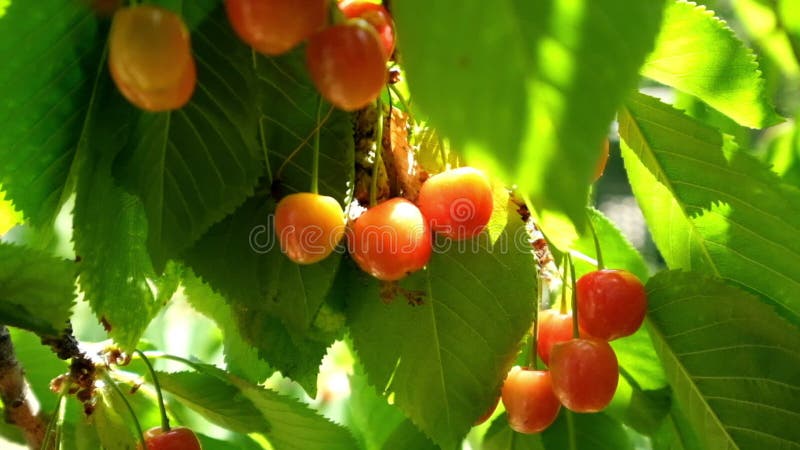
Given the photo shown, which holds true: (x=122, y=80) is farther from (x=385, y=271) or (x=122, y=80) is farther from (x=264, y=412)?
(x=264, y=412)

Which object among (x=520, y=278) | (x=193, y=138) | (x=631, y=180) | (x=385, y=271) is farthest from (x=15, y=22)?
(x=631, y=180)

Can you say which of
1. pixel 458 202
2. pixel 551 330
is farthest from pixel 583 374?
pixel 458 202

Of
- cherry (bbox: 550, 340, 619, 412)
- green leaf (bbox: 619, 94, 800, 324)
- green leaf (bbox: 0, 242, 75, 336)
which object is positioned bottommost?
cherry (bbox: 550, 340, 619, 412)

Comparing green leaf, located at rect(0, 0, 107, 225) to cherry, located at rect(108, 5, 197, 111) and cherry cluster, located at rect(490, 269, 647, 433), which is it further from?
cherry cluster, located at rect(490, 269, 647, 433)

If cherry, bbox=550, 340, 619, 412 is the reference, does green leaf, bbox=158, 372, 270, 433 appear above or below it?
below

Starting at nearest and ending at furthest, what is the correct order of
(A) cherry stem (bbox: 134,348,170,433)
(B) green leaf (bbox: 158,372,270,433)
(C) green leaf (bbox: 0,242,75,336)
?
(C) green leaf (bbox: 0,242,75,336) → (A) cherry stem (bbox: 134,348,170,433) → (B) green leaf (bbox: 158,372,270,433)

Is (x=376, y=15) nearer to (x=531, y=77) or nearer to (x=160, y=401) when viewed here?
(x=531, y=77)

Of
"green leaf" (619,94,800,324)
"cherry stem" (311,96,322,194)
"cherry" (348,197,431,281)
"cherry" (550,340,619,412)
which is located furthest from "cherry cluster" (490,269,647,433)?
"cherry stem" (311,96,322,194)
